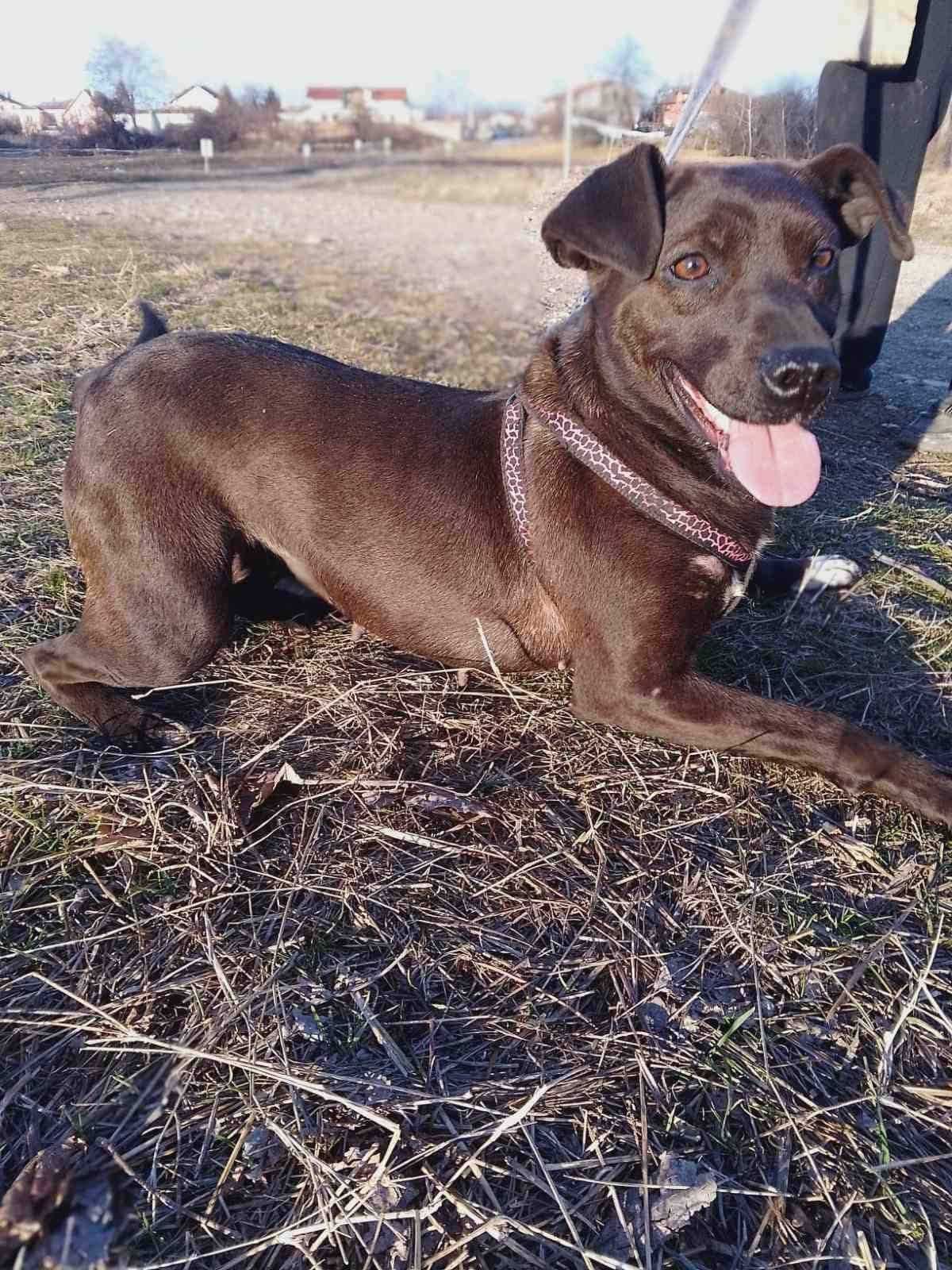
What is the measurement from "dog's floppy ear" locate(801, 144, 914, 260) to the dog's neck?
33.5 inches

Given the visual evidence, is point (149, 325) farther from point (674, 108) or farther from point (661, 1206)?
point (661, 1206)

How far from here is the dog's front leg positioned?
7.94 ft

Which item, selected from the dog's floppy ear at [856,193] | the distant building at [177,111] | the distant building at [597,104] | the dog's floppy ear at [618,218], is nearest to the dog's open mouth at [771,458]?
the dog's floppy ear at [618,218]

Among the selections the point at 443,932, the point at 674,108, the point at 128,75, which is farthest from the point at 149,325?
the point at 443,932

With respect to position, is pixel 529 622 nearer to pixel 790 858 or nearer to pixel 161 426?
pixel 790 858

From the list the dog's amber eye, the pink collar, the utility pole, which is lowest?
the pink collar

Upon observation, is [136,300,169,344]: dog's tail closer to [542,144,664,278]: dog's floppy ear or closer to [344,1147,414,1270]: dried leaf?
[542,144,664,278]: dog's floppy ear

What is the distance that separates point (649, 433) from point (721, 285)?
453mm

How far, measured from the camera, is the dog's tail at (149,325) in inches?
125

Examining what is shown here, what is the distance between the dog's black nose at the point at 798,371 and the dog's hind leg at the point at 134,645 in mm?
1804

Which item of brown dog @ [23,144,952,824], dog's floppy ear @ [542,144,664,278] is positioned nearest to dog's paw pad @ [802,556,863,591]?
brown dog @ [23,144,952,824]

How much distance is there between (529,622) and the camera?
2809mm

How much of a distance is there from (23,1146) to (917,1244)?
170 centimetres

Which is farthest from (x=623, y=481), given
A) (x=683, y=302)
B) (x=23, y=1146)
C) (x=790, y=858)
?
(x=23, y=1146)
